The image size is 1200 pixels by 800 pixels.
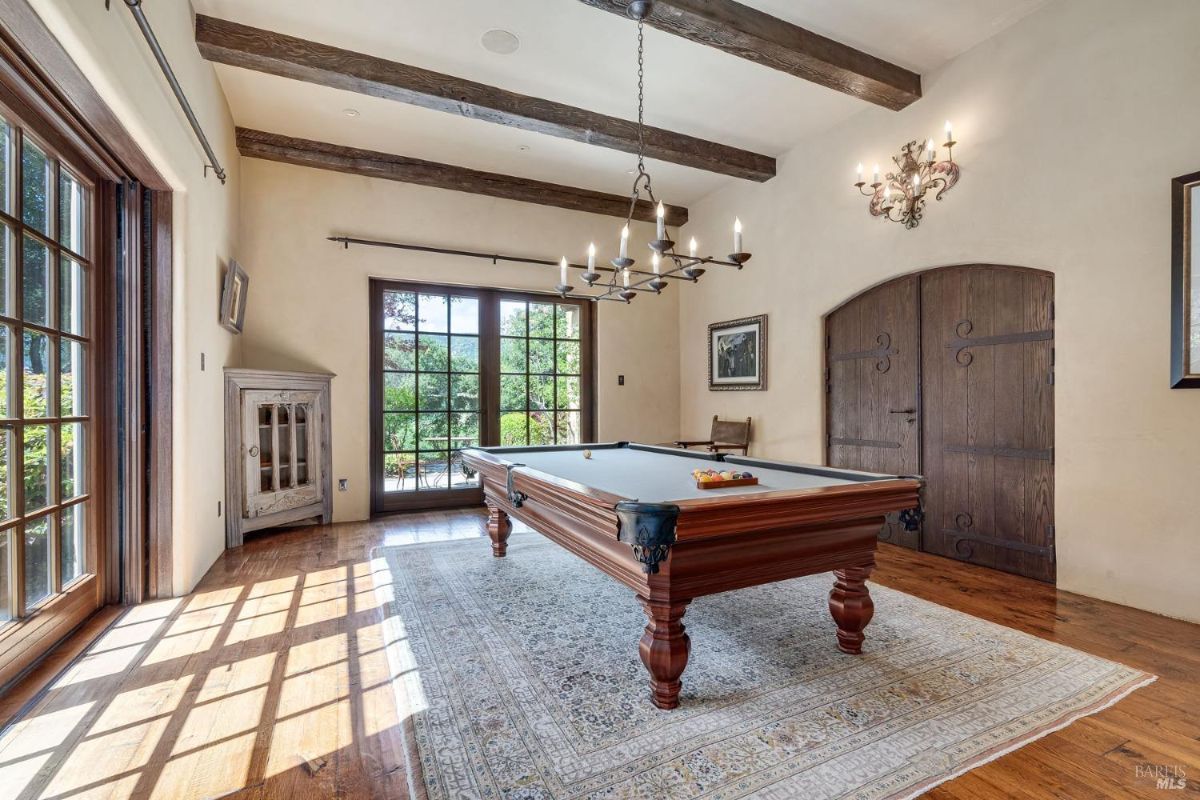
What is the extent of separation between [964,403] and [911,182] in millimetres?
1503

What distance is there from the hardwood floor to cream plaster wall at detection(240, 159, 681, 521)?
2057mm

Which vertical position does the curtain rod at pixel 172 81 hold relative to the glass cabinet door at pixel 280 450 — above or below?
above

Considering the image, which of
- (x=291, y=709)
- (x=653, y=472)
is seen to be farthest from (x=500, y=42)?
(x=291, y=709)

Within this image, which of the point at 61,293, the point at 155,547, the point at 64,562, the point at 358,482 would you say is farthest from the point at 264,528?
the point at 61,293

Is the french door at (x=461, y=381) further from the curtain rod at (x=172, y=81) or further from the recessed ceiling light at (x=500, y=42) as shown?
the recessed ceiling light at (x=500, y=42)

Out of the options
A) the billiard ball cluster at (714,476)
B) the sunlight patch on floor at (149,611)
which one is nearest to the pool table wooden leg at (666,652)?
the billiard ball cluster at (714,476)

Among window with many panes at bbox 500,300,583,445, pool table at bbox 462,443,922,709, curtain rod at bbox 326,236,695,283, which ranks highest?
curtain rod at bbox 326,236,695,283

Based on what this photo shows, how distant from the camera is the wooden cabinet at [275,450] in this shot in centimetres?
376

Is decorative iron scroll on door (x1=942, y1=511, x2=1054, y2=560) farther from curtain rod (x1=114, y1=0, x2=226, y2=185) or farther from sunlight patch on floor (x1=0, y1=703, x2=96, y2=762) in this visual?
curtain rod (x1=114, y1=0, x2=226, y2=185)

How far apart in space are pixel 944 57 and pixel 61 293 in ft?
15.8

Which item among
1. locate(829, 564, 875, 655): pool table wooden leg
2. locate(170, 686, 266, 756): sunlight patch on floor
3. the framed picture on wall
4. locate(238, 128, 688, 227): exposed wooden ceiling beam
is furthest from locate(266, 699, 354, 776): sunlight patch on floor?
locate(238, 128, 688, 227): exposed wooden ceiling beam

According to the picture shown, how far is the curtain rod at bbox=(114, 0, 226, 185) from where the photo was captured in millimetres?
1978

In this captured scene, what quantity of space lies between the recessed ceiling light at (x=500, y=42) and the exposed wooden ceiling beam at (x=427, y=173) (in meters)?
1.76

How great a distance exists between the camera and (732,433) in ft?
16.6
